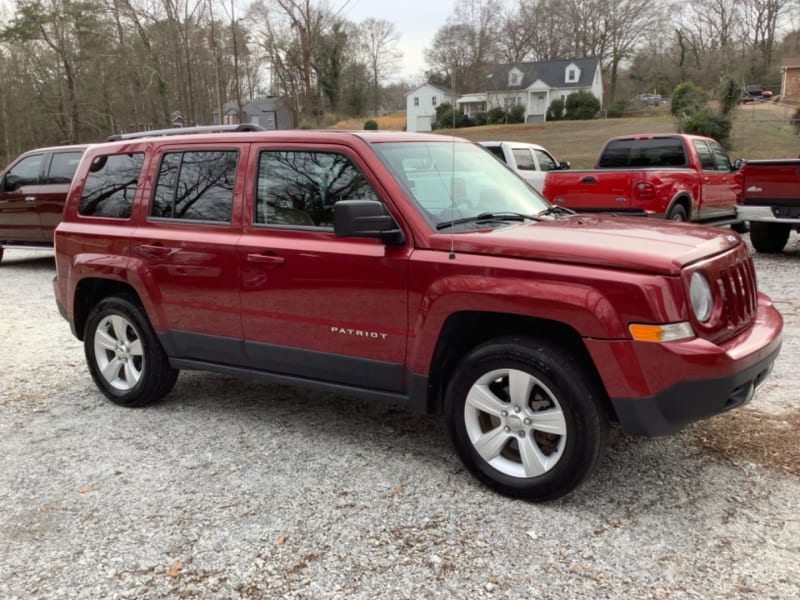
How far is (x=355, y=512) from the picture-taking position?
11.2ft

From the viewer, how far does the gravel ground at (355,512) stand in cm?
287

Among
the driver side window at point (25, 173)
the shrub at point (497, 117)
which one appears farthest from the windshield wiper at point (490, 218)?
the shrub at point (497, 117)

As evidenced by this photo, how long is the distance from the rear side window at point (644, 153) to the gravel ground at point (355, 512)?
804 centimetres

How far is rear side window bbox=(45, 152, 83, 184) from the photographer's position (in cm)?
1130

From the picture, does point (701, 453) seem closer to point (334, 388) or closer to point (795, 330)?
point (334, 388)

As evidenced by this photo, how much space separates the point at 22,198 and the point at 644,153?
1096cm

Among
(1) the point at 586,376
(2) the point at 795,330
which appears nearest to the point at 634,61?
(2) the point at 795,330

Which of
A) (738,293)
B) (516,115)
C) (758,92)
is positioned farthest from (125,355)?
(516,115)

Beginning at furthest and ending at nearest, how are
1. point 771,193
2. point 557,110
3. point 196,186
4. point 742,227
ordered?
1. point 557,110
2. point 742,227
3. point 771,193
4. point 196,186

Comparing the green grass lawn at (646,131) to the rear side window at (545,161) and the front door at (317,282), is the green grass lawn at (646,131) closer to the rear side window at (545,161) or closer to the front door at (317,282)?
the rear side window at (545,161)

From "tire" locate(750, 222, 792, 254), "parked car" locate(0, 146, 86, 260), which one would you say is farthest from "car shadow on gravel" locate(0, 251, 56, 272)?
"tire" locate(750, 222, 792, 254)

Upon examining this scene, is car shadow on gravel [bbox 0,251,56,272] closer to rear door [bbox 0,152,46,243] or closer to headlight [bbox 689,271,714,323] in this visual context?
rear door [bbox 0,152,46,243]

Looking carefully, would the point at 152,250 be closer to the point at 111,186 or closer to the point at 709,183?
the point at 111,186

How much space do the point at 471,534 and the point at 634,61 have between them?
220ft
